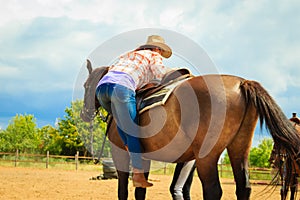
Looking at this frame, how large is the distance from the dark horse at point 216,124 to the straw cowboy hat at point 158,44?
0.87 meters

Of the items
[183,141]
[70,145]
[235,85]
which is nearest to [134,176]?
[183,141]

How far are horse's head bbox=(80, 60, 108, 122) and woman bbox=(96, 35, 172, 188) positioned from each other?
0.74m

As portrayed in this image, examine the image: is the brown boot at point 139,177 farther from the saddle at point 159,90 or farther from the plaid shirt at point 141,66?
the plaid shirt at point 141,66

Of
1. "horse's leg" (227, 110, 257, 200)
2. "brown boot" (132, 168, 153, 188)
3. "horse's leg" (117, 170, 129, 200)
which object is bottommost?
"horse's leg" (117, 170, 129, 200)

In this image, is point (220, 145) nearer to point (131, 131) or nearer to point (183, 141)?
point (183, 141)

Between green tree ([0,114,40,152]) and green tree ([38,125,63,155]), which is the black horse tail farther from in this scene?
green tree ([0,114,40,152])

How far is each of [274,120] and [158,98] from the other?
1.15 meters

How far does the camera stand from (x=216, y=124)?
3391 mm

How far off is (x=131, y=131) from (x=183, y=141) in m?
0.61

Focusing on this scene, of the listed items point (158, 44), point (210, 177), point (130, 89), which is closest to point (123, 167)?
point (130, 89)

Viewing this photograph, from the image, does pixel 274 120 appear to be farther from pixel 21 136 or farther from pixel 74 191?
pixel 21 136

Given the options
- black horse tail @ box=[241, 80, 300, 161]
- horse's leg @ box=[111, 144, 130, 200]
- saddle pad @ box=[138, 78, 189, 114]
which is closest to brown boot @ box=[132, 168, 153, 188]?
horse's leg @ box=[111, 144, 130, 200]

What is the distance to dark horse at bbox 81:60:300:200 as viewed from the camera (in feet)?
11.2

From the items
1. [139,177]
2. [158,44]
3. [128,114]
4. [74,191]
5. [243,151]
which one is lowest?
[74,191]
